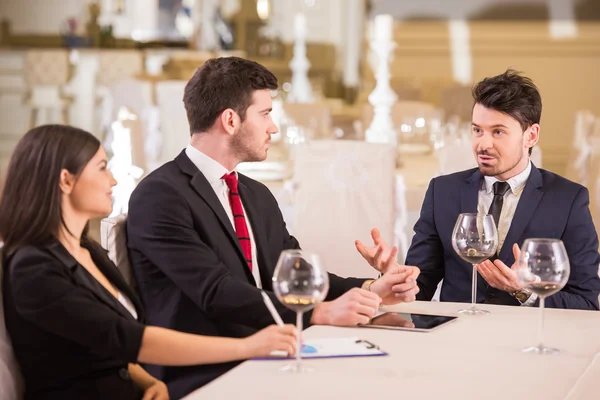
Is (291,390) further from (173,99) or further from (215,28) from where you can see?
(215,28)

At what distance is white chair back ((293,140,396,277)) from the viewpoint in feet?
11.3

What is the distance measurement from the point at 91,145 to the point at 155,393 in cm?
53

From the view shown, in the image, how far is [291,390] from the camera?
1.57m

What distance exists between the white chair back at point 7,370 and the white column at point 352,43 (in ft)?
30.0

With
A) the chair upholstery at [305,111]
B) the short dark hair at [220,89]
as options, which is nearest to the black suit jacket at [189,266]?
the short dark hair at [220,89]

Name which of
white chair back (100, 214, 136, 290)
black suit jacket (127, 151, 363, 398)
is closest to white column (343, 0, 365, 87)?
black suit jacket (127, 151, 363, 398)

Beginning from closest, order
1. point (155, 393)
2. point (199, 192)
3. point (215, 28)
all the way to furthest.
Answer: point (155, 393) < point (199, 192) < point (215, 28)

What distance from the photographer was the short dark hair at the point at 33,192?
1.80 metres

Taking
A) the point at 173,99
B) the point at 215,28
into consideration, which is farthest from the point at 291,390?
the point at 215,28

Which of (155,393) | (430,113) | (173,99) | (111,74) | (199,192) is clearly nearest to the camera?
(155,393)

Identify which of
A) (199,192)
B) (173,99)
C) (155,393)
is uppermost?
(173,99)

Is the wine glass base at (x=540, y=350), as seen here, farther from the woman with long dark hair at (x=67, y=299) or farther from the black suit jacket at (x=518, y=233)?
the black suit jacket at (x=518, y=233)

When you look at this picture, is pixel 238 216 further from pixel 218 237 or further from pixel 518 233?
pixel 518 233

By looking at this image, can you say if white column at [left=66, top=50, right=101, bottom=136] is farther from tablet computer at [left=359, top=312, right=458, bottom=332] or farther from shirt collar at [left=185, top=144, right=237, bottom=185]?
tablet computer at [left=359, top=312, right=458, bottom=332]
